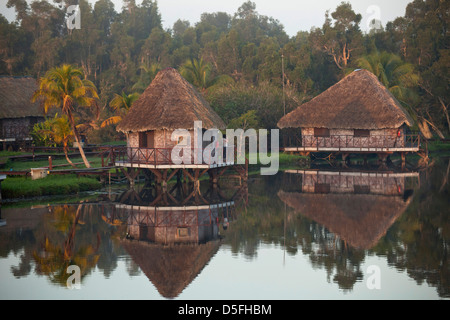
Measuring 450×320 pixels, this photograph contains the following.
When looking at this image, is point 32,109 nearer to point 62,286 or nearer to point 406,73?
point 406,73

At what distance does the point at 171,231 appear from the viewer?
2030 centimetres

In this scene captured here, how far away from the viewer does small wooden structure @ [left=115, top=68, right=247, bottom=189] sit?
28.4m

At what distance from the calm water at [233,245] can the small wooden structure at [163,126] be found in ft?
4.25

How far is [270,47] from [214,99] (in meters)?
18.4

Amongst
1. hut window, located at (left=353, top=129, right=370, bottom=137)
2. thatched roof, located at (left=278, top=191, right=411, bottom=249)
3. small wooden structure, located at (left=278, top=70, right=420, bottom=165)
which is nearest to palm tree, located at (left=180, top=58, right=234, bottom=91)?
small wooden structure, located at (left=278, top=70, right=420, bottom=165)

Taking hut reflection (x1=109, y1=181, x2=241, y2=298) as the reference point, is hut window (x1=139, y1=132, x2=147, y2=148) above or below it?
above

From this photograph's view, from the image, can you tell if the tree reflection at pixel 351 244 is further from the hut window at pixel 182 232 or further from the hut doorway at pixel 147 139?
the hut doorway at pixel 147 139

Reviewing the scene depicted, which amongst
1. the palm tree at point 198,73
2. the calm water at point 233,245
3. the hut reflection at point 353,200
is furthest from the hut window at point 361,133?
the calm water at point 233,245

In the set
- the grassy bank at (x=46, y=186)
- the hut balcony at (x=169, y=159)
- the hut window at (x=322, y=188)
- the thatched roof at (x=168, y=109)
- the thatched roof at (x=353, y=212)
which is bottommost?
the thatched roof at (x=353, y=212)

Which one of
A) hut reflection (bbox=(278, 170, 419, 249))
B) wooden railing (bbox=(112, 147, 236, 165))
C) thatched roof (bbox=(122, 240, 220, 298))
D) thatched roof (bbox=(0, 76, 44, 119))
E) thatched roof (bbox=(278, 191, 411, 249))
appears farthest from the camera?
thatched roof (bbox=(0, 76, 44, 119))

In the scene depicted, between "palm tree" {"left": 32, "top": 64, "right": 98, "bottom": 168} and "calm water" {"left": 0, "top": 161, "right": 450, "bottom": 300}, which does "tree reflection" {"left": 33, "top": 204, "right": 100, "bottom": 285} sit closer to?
"calm water" {"left": 0, "top": 161, "right": 450, "bottom": 300}

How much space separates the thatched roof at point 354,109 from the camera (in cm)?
4078

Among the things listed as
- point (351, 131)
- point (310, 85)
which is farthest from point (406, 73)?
point (351, 131)

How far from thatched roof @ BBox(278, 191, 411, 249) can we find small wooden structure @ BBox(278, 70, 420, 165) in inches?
534
